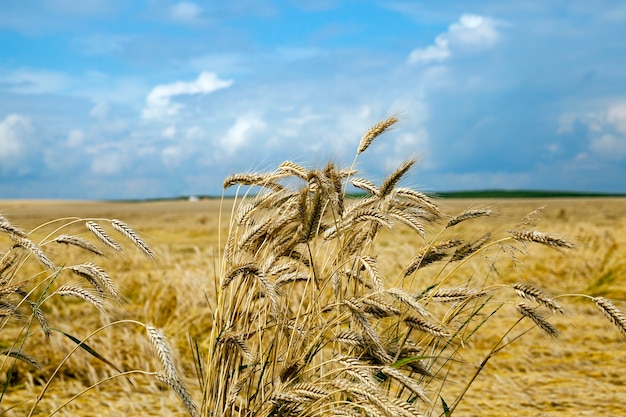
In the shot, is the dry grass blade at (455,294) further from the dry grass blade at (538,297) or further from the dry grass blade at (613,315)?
the dry grass blade at (613,315)

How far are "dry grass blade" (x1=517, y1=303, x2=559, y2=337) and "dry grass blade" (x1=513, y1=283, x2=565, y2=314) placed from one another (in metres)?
0.13

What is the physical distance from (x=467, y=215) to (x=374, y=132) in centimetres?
59

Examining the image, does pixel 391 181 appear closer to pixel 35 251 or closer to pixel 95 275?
pixel 95 275

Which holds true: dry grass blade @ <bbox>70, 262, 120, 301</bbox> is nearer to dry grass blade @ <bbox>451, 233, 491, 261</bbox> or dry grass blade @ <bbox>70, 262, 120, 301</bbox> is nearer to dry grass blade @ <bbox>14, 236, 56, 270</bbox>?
dry grass blade @ <bbox>14, 236, 56, 270</bbox>

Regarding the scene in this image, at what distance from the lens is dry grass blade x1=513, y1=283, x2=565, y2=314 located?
2.77m

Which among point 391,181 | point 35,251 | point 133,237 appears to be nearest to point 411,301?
point 391,181

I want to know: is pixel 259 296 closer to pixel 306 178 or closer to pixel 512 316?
pixel 306 178

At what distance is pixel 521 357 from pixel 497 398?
4.45ft

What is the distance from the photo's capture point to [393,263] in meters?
9.77

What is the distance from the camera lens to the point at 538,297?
281 cm

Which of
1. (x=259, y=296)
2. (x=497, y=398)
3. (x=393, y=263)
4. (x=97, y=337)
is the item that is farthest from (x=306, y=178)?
(x=393, y=263)

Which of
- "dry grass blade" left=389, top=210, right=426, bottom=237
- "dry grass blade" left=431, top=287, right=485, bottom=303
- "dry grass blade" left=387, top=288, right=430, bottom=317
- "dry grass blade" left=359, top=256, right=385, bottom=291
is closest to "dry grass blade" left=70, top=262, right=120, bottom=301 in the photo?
"dry grass blade" left=359, top=256, right=385, bottom=291

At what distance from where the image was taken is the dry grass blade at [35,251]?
276 centimetres

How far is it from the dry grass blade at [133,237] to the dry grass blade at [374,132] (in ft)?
3.59
